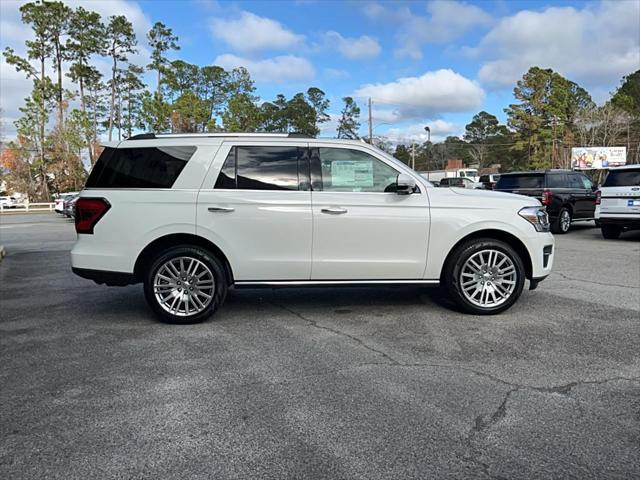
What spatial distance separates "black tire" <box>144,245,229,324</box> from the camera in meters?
5.22

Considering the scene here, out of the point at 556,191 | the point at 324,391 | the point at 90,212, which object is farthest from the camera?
the point at 556,191

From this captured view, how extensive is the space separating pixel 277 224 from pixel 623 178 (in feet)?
34.2

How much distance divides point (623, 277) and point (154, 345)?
6985 millimetres

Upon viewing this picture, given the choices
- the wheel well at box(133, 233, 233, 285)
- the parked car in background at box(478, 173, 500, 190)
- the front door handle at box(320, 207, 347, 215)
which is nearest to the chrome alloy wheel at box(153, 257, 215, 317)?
the wheel well at box(133, 233, 233, 285)

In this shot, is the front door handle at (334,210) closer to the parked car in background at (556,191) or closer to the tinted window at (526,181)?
the parked car in background at (556,191)

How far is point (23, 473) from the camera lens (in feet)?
8.65

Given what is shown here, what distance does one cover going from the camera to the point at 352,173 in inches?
216

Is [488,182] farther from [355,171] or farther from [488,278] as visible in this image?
[355,171]

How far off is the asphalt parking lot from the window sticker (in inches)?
58.6

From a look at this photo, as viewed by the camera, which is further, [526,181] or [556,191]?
[526,181]

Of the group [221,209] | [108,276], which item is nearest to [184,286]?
[108,276]

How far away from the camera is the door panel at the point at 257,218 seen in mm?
5250

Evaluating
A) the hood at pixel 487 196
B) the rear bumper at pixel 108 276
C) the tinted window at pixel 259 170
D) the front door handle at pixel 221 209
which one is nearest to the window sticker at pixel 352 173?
the tinted window at pixel 259 170

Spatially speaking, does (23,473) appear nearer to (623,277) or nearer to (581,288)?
(581,288)
